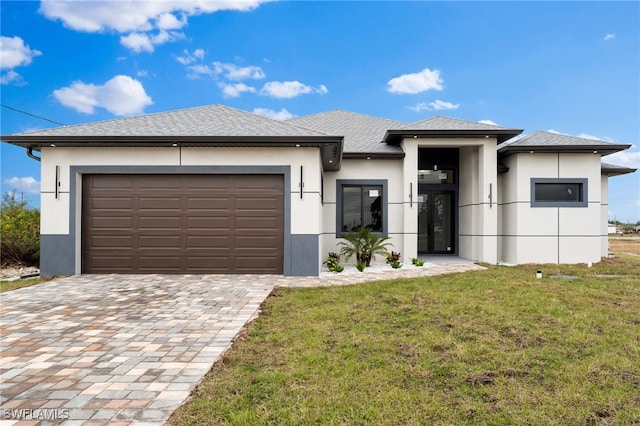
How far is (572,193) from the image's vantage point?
10.7 m

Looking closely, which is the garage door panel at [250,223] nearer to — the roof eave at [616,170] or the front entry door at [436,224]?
the front entry door at [436,224]

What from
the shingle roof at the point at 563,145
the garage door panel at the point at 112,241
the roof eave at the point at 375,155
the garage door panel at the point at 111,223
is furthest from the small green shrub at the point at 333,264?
the shingle roof at the point at 563,145

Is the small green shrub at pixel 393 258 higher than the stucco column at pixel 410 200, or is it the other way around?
the stucco column at pixel 410 200

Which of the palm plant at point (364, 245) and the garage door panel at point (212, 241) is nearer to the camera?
the garage door panel at point (212, 241)

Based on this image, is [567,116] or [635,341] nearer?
[635,341]

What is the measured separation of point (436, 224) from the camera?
12.8 metres

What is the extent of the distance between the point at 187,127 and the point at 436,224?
30.8 feet

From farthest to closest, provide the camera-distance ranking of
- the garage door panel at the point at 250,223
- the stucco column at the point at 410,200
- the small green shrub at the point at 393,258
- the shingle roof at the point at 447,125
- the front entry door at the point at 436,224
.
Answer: the front entry door at the point at 436,224 → the stucco column at the point at 410,200 → the shingle roof at the point at 447,125 → the small green shrub at the point at 393,258 → the garage door panel at the point at 250,223

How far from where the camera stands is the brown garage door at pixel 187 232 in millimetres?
8570

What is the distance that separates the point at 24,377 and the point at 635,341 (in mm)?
6393

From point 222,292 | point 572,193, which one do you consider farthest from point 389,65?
point 222,292

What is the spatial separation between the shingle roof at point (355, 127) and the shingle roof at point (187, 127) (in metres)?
2.95

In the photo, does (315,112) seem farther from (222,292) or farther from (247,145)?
(222,292)

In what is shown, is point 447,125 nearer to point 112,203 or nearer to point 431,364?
point 431,364
